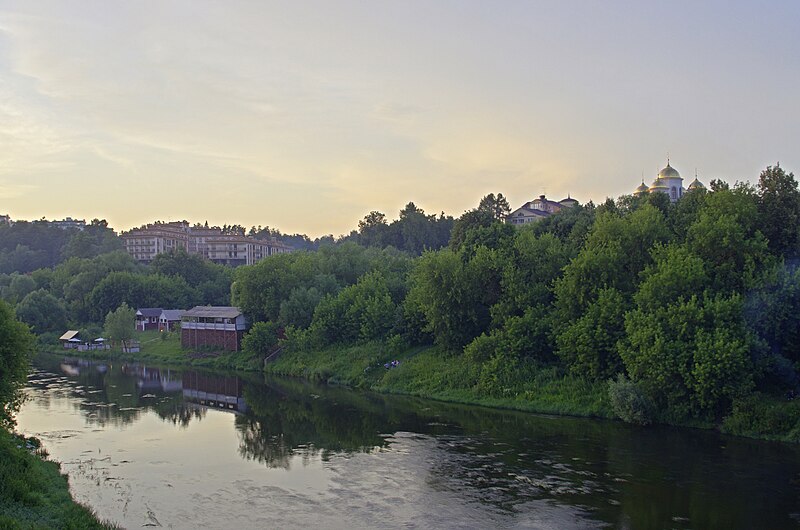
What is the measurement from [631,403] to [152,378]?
109 ft

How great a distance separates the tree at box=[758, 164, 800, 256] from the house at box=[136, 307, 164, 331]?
5871cm

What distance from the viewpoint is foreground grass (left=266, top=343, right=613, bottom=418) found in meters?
32.0

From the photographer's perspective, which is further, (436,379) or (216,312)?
(216,312)

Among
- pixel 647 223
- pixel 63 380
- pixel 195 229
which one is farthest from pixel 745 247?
pixel 195 229

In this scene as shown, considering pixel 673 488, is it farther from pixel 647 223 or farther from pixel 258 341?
pixel 258 341

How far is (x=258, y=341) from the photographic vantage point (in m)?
51.9

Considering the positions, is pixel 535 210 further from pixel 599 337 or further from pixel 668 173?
pixel 599 337

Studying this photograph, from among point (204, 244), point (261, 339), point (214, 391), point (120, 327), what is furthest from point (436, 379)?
point (204, 244)

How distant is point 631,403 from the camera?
94.3ft

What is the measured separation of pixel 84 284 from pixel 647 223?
2505 inches

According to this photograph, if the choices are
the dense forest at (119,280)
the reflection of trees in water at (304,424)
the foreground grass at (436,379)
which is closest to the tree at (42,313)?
the dense forest at (119,280)

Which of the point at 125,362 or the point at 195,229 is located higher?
the point at 195,229

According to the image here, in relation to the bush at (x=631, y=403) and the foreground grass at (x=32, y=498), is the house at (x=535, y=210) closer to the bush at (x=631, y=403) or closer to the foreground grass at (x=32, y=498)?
the bush at (x=631, y=403)

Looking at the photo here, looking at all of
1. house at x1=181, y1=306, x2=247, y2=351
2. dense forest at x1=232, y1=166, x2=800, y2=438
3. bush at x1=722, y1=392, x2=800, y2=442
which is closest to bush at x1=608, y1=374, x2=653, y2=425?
dense forest at x1=232, y1=166, x2=800, y2=438
